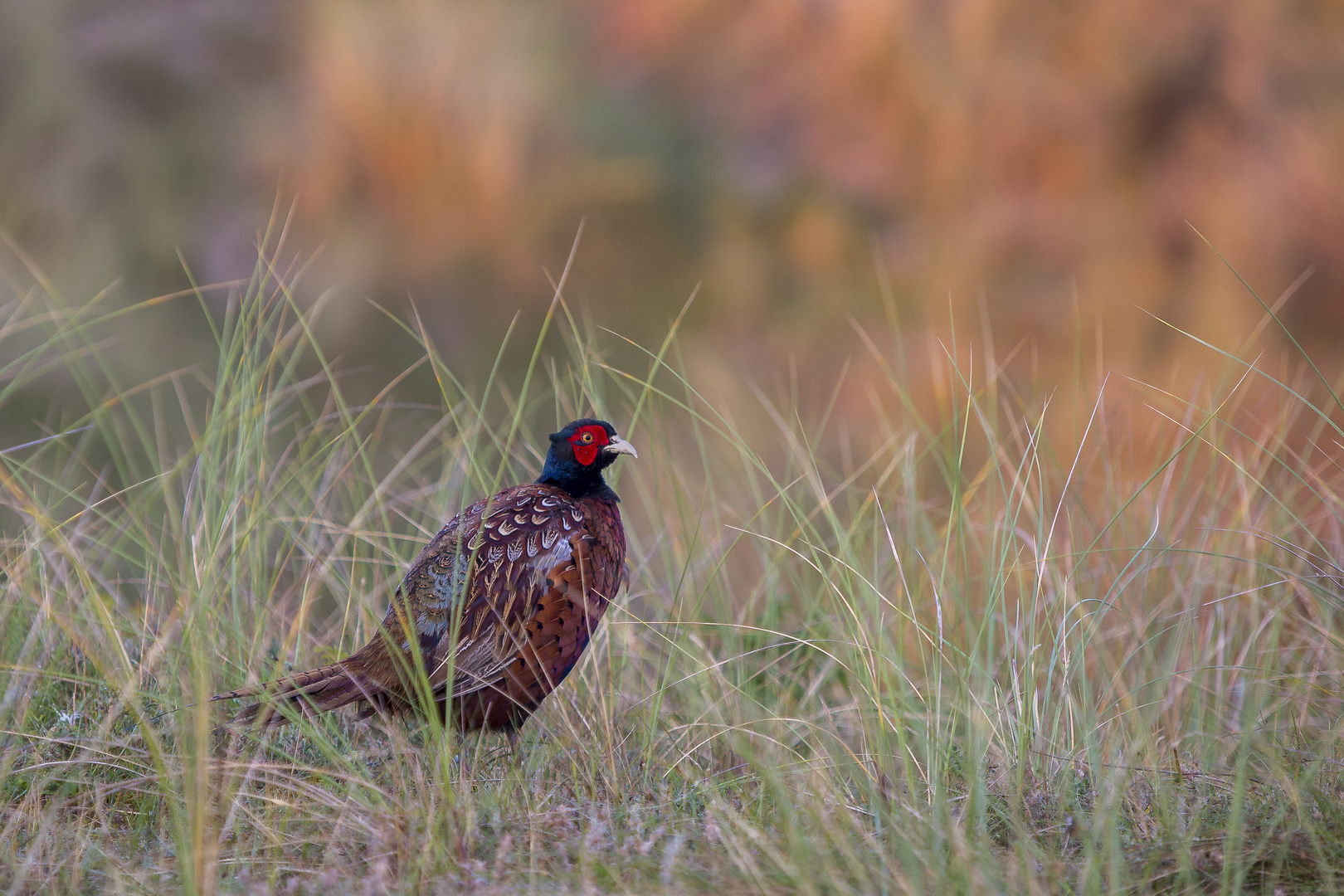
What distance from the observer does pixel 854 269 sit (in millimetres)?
9039

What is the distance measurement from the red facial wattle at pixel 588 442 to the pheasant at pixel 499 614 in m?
0.13

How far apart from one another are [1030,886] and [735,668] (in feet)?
6.01

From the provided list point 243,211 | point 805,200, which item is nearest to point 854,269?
point 805,200

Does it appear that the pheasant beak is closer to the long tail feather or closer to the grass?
the grass

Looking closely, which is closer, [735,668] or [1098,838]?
[1098,838]

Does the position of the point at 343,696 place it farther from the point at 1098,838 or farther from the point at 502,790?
the point at 1098,838

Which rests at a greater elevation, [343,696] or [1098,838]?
[343,696]

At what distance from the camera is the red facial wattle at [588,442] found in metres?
3.28

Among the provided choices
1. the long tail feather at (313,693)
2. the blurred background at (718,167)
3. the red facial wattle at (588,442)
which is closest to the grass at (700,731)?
the long tail feather at (313,693)

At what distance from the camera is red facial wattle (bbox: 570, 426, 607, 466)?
3.28 metres

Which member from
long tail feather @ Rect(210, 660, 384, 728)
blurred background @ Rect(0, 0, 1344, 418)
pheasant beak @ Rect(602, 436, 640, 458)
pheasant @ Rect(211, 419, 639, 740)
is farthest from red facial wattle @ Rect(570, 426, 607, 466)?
blurred background @ Rect(0, 0, 1344, 418)

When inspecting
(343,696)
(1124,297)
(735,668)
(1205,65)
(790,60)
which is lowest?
(735,668)

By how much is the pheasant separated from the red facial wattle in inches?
5.0

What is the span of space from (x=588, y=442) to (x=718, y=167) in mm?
7151
